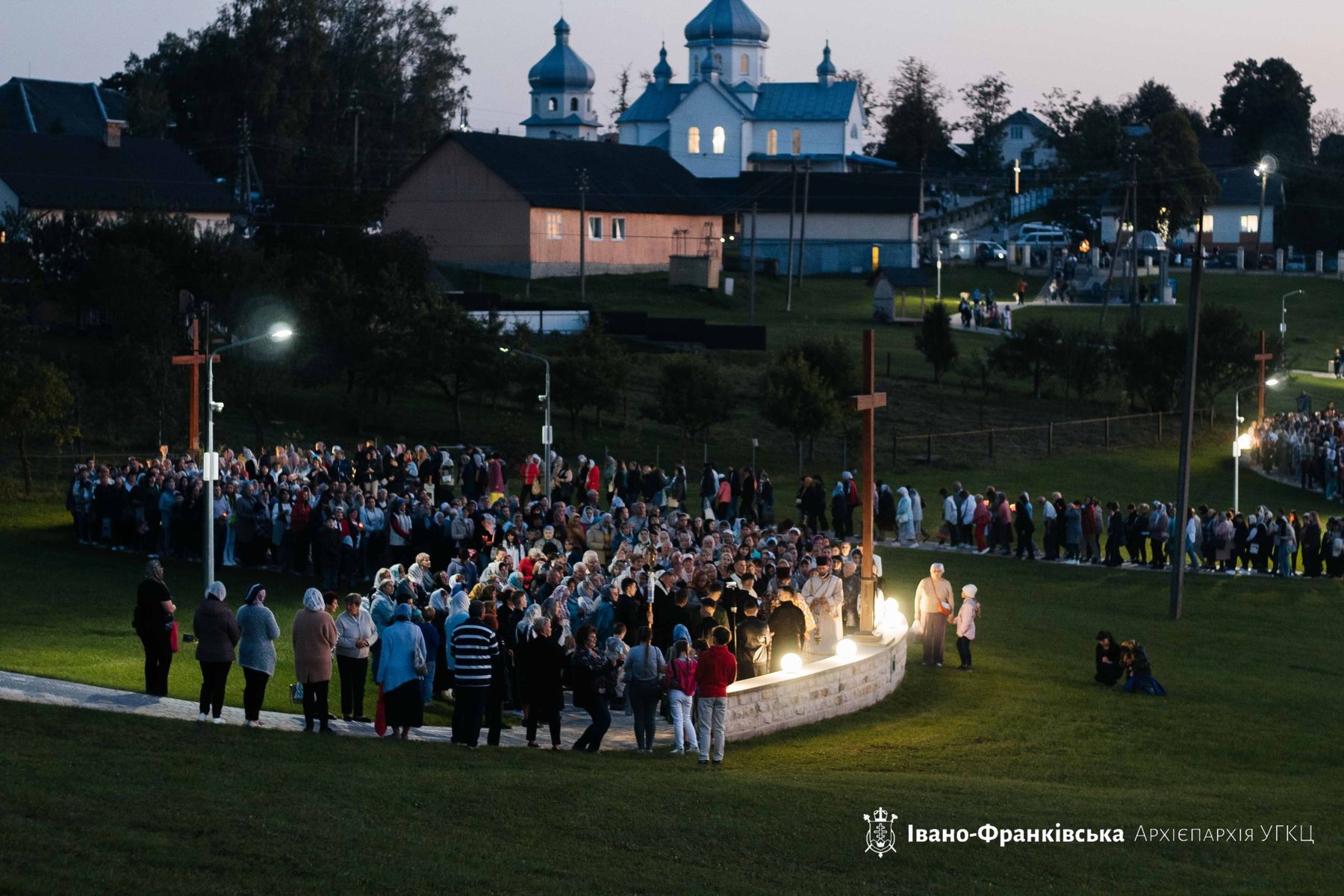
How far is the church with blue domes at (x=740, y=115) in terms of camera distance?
111625 millimetres

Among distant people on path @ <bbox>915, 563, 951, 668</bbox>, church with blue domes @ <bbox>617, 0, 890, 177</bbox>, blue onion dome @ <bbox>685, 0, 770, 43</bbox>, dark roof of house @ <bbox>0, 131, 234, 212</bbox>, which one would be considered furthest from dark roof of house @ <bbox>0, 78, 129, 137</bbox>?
distant people on path @ <bbox>915, 563, 951, 668</bbox>

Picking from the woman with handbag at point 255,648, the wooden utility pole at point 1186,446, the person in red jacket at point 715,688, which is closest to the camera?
the woman with handbag at point 255,648

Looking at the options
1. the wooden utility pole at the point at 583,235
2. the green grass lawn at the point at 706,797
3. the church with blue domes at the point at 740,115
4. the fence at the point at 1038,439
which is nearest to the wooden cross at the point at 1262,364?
the fence at the point at 1038,439

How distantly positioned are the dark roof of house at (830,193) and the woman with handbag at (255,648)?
2933 inches

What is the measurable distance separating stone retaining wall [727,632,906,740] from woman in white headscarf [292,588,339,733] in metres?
4.01

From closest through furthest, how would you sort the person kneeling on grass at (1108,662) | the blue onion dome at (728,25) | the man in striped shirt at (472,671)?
the man in striped shirt at (472,671) → the person kneeling on grass at (1108,662) → the blue onion dome at (728,25)

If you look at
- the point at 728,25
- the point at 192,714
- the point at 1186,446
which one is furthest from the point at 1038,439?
the point at 728,25

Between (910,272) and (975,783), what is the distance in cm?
5931

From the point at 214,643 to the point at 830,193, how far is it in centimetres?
7943

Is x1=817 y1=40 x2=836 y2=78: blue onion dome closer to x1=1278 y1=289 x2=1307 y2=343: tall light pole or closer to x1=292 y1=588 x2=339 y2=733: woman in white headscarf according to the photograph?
x1=1278 y1=289 x2=1307 y2=343: tall light pole

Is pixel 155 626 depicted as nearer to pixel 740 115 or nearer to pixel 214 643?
pixel 214 643

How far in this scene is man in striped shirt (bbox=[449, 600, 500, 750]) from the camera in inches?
563

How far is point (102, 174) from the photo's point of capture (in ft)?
211

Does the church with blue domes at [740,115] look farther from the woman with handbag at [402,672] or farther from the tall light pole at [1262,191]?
the woman with handbag at [402,672]
